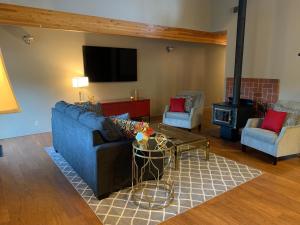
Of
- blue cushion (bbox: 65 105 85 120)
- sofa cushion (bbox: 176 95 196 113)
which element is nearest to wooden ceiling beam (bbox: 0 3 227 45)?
sofa cushion (bbox: 176 95 196 113)

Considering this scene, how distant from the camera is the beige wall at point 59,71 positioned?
4895 mm

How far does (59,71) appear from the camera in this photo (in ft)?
17.7

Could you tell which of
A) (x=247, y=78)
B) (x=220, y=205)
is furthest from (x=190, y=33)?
(x=220, y=205)

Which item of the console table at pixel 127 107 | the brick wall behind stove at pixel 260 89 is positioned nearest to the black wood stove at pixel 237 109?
the brick wall behind stove at pixel 260 89

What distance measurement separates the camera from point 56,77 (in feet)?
17.6

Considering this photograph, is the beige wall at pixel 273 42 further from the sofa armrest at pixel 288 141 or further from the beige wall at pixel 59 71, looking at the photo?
the beige wall at pixel 59 71

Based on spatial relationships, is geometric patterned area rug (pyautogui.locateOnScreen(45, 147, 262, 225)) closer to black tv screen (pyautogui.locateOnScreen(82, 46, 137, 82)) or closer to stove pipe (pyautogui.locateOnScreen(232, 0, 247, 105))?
stove pipe (pyautogui.locateOnScreen(232, 0, 247, 105))

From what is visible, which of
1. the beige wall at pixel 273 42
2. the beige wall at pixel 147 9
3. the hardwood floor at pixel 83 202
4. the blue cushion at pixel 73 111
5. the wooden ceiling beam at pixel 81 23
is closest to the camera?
the hardwood floor at pixel 83 202

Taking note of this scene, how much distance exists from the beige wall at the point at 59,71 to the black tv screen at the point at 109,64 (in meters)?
0.15

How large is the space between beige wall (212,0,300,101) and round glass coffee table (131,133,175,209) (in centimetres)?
327

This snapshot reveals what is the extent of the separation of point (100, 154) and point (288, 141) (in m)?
2.90

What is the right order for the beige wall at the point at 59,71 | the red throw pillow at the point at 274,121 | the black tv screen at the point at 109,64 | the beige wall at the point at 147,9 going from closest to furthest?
the red throw pillow at the point at 274,121 < the beige wall at the point at 147,9 < the beige wall at the point at 59,71 < the black tv screen at the point at 109,64

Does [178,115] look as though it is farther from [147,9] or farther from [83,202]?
[83,202]

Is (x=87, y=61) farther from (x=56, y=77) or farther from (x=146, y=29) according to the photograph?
(x=146, y=29)
